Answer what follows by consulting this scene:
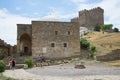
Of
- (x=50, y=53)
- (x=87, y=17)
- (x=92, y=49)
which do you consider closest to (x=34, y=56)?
(x=50, y=53)

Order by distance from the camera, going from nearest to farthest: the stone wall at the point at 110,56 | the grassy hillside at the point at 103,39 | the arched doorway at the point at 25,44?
1. the stone wall at the point at 110,56
2. the arched doorway at the point at 25,44
3. the grassy hillside at the point at 103,39

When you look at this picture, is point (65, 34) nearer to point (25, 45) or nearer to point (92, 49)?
point (92, 49)

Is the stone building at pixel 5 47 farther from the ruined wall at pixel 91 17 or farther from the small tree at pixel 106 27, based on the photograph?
the ruined wall at pixel 91 17

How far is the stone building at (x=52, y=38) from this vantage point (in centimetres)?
4412

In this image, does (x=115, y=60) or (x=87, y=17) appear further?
(x=87, y=17)

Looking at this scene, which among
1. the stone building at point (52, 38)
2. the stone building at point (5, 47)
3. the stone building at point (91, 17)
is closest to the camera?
the stone building at point (52, 38)

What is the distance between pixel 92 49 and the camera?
4675 centimetres

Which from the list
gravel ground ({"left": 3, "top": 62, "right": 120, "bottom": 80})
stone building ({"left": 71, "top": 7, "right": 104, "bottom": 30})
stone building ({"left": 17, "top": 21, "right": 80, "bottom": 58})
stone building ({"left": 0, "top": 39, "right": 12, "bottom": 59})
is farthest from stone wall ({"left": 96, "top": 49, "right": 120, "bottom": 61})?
stone building ({"left": 71, "top": 7, "right": 104, "bottom": 30})

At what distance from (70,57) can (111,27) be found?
47.8 meters

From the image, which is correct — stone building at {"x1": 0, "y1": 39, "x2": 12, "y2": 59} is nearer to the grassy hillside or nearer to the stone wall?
the stone wall

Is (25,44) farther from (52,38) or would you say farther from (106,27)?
(106,27)

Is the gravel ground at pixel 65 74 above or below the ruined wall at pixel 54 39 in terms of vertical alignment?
below

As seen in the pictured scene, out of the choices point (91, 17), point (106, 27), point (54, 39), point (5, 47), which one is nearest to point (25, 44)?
point (5, 47)

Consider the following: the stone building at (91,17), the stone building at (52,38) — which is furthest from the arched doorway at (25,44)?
the stone building at (91,17)
